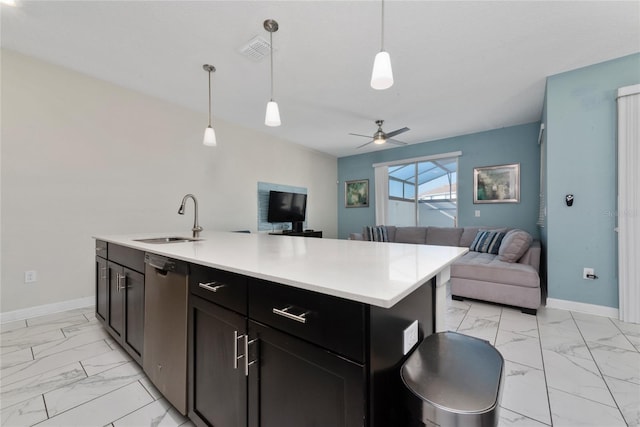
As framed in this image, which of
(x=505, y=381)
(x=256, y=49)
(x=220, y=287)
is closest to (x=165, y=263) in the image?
(x=220, y=287)

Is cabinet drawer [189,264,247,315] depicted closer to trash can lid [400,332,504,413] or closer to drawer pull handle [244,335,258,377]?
drawer pull handle [244,335,258,377]

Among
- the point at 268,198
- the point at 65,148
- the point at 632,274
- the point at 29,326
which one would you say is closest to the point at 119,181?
the point at 65,148

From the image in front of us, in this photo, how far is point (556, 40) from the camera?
7.36 ft

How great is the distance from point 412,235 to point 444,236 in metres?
0.59

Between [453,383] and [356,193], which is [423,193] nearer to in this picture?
[356,193]

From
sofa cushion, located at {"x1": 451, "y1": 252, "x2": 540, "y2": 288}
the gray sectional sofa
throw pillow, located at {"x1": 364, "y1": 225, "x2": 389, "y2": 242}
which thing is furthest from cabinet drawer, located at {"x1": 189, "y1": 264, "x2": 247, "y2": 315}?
throw pillow, located at {"x1": 364, "y1": 225, "x2": 389, "y2": 242}

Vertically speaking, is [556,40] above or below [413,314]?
above

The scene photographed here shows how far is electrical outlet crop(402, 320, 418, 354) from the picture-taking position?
34.5 inches

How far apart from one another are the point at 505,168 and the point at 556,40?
8.59 ft

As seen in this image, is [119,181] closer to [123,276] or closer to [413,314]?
[123,276]

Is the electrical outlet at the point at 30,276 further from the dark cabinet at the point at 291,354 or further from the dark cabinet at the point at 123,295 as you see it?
the dark cabinet at the point at 291,354

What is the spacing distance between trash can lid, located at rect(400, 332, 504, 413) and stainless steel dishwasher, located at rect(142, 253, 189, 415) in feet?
3.36

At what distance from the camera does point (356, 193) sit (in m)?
6.41

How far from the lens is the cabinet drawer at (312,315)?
2.24 ft
